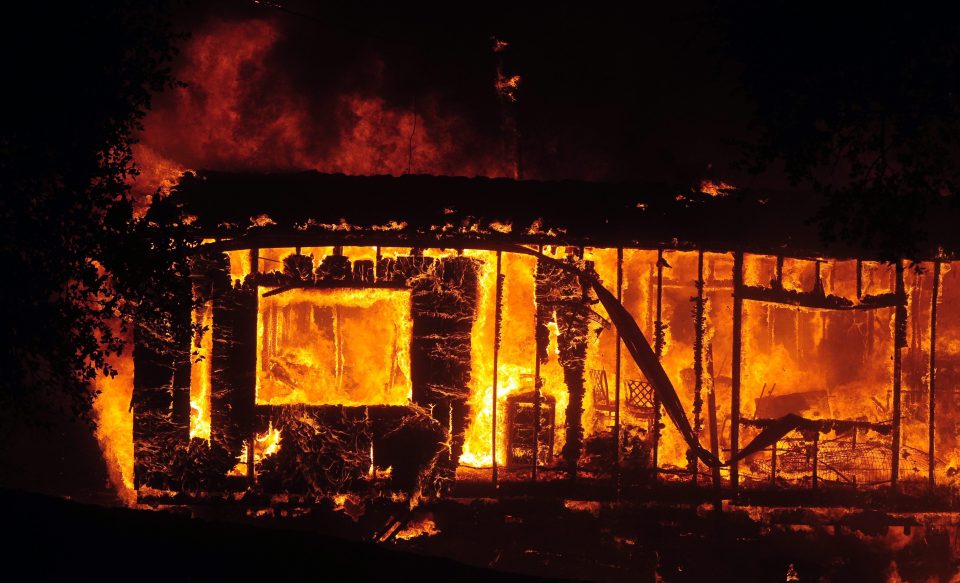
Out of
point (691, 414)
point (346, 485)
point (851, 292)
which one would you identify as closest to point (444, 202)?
point (346, 485)

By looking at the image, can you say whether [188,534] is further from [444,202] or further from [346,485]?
[444,202]

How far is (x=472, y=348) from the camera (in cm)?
1195

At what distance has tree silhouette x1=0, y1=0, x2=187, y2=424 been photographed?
8.15m

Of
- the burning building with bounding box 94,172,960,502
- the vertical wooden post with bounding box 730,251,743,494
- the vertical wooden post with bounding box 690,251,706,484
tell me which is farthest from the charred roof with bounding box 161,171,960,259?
the vertical wooden post with bounding box 690,251,706,484

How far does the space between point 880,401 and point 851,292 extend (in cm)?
390

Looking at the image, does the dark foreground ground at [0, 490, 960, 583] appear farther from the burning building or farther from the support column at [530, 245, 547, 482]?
the support column at [530, 245, 547, 482]

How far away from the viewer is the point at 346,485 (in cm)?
1168

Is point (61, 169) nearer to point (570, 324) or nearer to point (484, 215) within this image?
point (484, 215)

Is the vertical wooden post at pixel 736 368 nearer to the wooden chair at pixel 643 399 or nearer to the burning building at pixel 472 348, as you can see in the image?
the burning building at pixel 472 348

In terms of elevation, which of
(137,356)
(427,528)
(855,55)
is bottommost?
(427,528)

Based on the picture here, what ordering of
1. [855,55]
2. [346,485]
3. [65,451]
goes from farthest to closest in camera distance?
[65,451] < [346,485] < [855,55]

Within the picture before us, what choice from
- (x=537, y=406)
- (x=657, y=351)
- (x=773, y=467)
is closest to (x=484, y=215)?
(x=537, y=406)

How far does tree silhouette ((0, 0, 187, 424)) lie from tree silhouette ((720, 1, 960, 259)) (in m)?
7.04

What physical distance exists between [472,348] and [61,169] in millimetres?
6239
